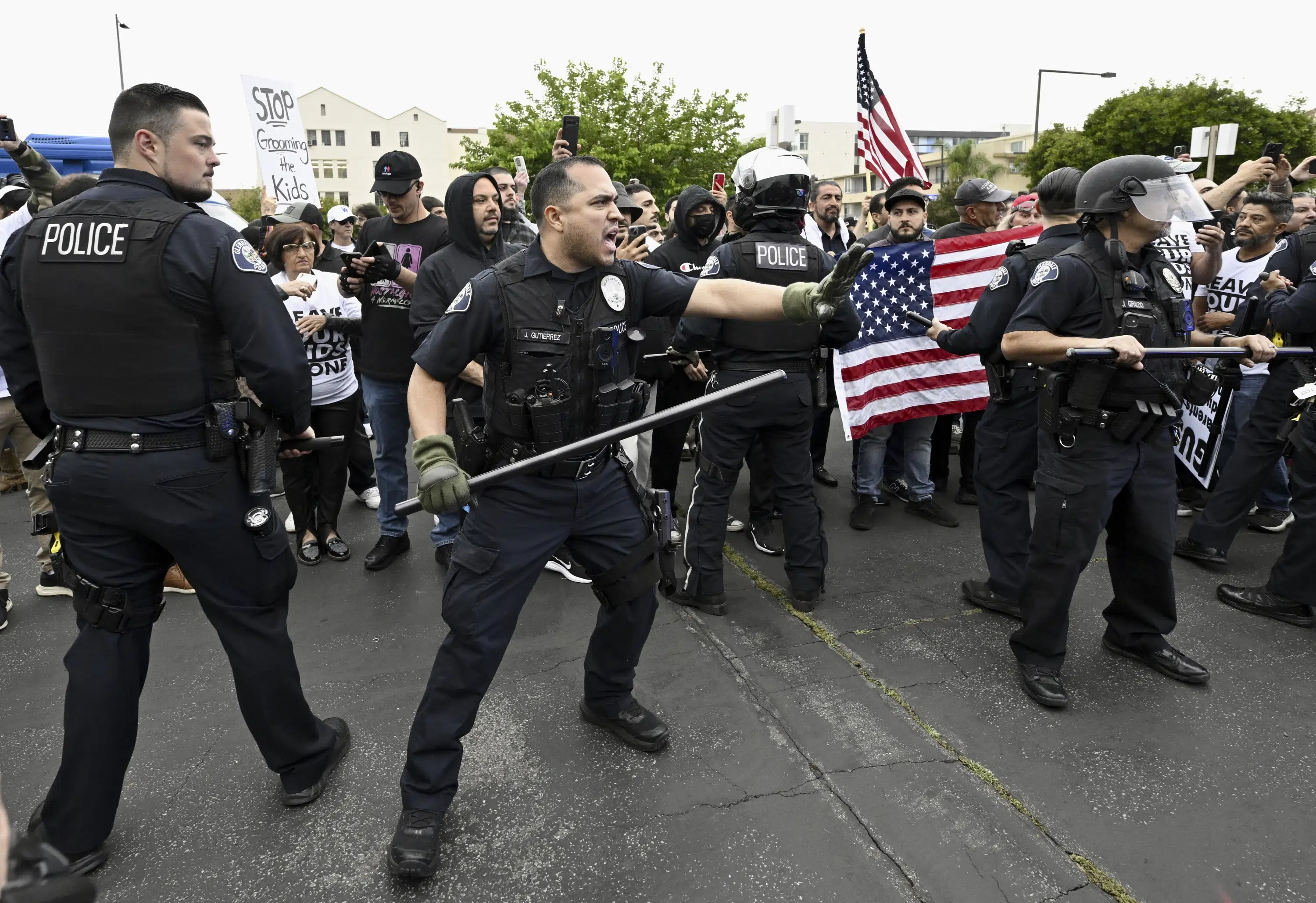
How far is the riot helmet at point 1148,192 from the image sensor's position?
127 inches

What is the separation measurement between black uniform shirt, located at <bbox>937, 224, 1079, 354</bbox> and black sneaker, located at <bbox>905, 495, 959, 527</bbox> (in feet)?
5.69

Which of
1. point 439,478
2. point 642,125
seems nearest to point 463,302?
point 439,478

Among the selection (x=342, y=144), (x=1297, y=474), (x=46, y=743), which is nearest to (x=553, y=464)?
(x=46, y=743)

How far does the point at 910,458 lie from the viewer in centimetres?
574

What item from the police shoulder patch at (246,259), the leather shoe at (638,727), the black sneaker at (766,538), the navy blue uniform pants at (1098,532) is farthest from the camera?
the black sneaker at (766,538)

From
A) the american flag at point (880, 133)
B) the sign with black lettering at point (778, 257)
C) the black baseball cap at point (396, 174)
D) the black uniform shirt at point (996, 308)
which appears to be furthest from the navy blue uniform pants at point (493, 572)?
the american flag at point (880, 133)

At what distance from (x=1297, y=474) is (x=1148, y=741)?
186cm

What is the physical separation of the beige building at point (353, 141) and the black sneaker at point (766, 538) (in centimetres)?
6415

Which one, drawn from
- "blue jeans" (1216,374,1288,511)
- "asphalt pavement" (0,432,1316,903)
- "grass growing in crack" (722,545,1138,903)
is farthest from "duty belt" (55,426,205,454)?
"blue jeans" (1216,374,1288,511)

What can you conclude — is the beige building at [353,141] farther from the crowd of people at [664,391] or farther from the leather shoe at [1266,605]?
the leather shoe at [1266,605]

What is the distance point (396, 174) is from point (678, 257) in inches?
67.8

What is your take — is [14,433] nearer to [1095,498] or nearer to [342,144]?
[1095,498]

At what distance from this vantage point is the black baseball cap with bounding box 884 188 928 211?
5625mm

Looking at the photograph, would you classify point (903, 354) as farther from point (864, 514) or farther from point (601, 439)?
point (601, 439)
